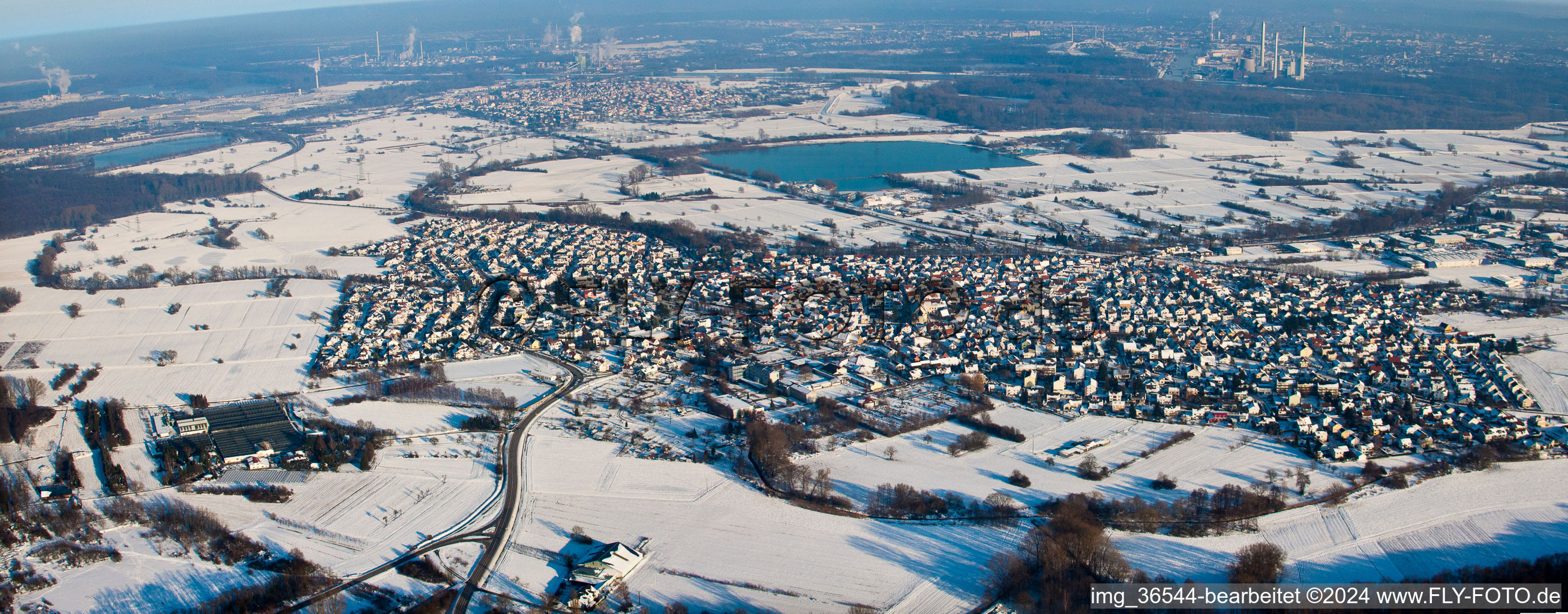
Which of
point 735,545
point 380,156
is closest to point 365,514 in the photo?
point 735,545

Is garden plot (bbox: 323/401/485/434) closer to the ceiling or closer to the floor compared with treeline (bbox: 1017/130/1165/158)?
closer to the floor

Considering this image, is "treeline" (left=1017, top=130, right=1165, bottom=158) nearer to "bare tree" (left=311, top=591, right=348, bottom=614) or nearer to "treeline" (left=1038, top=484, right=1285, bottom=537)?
"treeline" (left=1038, top=484, right=1285, bottom=537)

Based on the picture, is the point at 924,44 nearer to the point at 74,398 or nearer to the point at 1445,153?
the point at 1445,153

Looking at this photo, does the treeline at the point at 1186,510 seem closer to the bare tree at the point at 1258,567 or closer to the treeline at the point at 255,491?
the bare tree at the point at 1258,567

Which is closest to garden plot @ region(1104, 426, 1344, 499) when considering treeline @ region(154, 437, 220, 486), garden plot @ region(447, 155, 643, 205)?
treeline @ region(154, 437, 220, 486)

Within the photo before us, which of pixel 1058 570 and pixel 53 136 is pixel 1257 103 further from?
pixel 53 136

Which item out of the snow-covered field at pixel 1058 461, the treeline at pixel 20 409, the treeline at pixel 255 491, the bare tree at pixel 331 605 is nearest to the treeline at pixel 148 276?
the treeline at pixel 20 409
